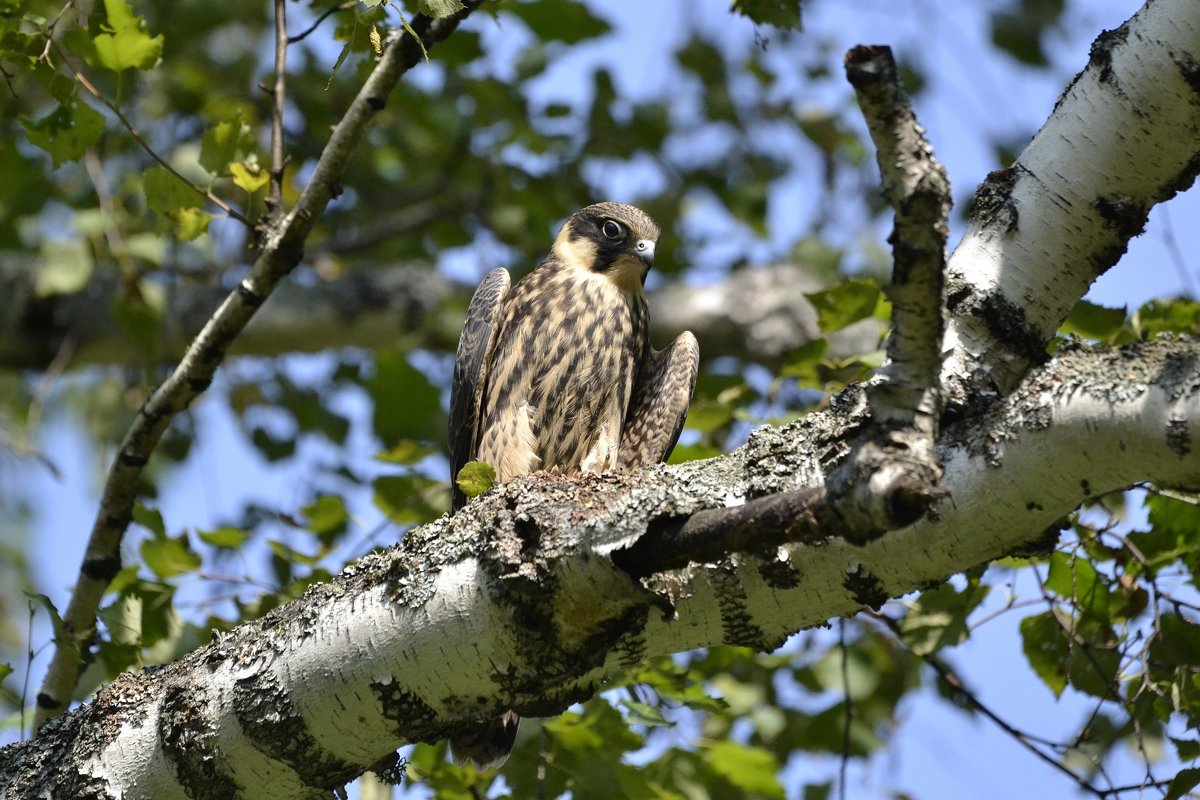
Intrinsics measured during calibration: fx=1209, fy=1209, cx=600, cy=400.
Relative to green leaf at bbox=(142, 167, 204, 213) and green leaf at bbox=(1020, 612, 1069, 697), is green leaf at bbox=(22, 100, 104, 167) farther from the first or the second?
green leaf at bbox=(1020, 612, 1069, 697)

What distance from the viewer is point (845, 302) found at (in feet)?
9.86

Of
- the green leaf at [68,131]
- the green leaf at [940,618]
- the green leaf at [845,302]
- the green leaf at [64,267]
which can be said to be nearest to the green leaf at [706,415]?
the green leaf at [845,302]

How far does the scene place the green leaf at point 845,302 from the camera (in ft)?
9.77

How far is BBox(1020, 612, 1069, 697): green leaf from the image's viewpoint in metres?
2.83

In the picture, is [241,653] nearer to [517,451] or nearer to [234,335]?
[234,335]

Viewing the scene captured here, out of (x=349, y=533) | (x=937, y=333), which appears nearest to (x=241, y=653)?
(x=937, y=333)

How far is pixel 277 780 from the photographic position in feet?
7.02

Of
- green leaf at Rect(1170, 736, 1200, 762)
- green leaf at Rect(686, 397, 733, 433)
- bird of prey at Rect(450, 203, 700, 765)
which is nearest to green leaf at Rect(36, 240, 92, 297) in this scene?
bird of prey at Rect(450, 203, 700, 765)

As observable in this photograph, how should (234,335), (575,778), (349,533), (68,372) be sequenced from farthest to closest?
(68,372) → (349,533) → (575,778) → (234,335)

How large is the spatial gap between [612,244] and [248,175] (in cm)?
166

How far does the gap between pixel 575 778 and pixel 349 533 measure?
78.7 inches

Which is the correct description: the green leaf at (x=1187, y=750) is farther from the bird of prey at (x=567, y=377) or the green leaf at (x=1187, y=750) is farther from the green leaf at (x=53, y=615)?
the green leaf at (x=53, y=615)

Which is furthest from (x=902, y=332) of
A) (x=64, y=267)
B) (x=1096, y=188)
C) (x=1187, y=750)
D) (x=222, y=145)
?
(x=64, y=267)

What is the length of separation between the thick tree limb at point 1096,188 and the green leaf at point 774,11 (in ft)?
3.54
